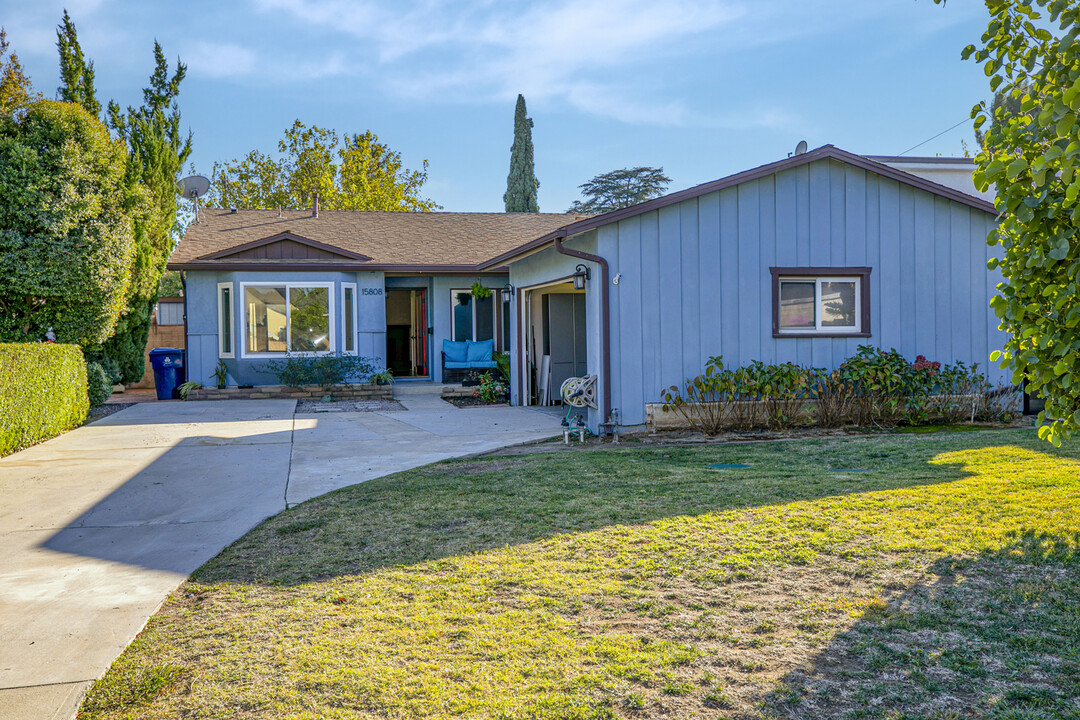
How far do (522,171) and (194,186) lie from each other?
16.0 m

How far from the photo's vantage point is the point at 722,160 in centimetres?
2884

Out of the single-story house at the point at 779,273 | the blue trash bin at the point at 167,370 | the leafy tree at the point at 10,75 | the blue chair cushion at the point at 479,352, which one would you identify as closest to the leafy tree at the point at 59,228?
the blue trash bin at the point at 167,370

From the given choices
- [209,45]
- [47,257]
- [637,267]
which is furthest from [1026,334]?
[209,45]

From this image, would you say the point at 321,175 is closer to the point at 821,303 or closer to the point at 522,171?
the point at 522,171

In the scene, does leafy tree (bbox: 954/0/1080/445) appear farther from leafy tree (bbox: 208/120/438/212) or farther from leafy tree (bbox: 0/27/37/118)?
leafy tree (bbox: 208/120/438/212)

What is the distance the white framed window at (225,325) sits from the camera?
1616 cm

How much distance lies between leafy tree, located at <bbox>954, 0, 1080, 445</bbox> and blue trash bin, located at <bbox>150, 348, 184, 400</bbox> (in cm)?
1552

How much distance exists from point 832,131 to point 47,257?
2054cm

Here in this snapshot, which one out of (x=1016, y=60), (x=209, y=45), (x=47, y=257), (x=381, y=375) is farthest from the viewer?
(x=209, y=45)

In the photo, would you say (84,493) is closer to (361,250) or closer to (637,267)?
(637,267)

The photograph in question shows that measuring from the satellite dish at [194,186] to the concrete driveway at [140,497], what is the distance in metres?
9.87

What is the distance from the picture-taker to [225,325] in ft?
53.3

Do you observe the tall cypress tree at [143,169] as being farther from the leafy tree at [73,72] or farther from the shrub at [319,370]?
the shrub at [319,370]

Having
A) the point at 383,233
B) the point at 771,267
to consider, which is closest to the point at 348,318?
the point at 383,233
